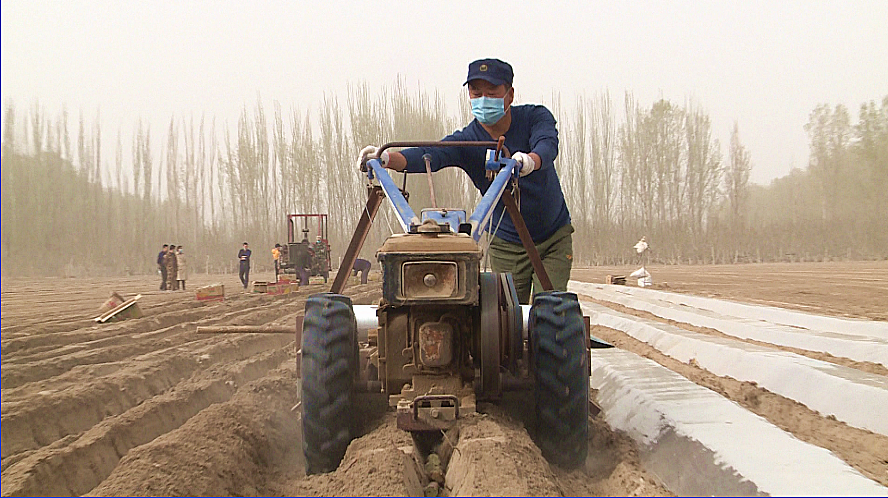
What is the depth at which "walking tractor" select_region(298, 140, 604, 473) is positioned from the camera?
2.20 meters

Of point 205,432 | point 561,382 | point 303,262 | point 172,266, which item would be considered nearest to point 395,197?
point 561,382

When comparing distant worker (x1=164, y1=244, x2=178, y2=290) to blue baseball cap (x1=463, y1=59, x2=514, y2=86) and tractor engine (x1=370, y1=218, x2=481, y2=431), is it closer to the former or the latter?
blue baseball cap (x1=463, y1=59, x2=514, y2=86)

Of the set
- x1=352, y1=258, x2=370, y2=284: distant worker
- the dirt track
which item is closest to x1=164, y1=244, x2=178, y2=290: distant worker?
x1=352, y1=258, x2=370, y2=284: distant worker

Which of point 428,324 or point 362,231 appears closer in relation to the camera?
point 428,324

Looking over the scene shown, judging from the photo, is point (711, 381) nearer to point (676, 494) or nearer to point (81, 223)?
point (676, 494)

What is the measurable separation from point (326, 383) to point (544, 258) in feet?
5.78

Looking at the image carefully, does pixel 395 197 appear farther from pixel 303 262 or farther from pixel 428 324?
pixel 303 262

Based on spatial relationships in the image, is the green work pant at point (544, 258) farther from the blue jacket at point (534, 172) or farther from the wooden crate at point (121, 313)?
the wooden crate at point (121, 313)

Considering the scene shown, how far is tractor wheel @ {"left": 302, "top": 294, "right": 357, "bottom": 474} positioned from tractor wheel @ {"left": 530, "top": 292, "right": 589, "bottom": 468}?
73 cm

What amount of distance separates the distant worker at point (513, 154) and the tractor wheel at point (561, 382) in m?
0.89

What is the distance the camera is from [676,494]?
7.57ft

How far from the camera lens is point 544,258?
12.6 feet

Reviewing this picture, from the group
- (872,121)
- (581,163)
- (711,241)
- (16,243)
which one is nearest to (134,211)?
(16,243)

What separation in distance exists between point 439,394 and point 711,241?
101 feet
